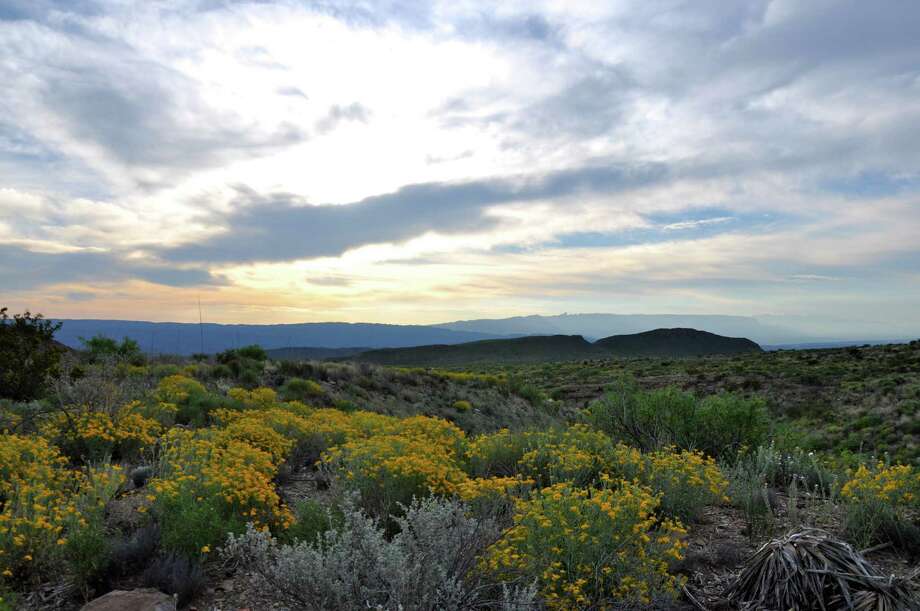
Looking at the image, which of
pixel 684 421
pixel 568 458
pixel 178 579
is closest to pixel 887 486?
pixel 568 458

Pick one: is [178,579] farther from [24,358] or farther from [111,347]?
[111,347]

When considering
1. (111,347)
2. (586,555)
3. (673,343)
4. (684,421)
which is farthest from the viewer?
(673,343)

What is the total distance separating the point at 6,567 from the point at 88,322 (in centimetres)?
20751

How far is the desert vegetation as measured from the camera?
4.13m

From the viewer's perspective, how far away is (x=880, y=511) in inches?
227

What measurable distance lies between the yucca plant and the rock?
14.4 feet

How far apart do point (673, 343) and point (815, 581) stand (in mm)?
118615

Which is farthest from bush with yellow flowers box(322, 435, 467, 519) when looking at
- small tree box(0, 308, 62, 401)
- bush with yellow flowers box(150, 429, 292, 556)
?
small tree box(0, 308, 62, 401)

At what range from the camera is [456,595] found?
155 inches

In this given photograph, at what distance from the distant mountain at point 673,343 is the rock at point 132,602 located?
109m

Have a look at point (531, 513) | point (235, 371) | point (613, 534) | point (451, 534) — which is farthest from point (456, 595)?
point (235, 371)

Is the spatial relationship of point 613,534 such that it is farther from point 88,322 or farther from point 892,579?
point 88,322

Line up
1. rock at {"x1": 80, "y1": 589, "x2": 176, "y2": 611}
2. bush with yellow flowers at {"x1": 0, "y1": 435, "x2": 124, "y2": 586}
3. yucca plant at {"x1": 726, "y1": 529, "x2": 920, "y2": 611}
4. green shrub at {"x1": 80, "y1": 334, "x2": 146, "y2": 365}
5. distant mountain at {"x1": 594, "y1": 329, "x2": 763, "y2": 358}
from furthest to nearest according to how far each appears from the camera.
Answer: distant mountain at {"x1": 594, "y1": 329, "x2": 763, "y2": 358}
green shrub at {"x1": 80, "y1": 334, "x2": 146, "y2": 365}
bush with yellow flowers at {"x1": 0, "y1": 435, "x2": 124, "y2": 586}
rock at {"x1": 80, "y1": 589, "x2": 176, "y2": 611}
yucca plant at {"x1": 726, "y1": 529, "x2": 920, "y2": 611}

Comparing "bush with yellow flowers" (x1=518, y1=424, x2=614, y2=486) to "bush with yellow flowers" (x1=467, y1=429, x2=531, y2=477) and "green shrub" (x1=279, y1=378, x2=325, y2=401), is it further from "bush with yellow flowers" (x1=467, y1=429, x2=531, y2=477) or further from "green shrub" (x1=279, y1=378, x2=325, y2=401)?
"green shrub" (x1=279, y1=378, x2=325, y2=401)
